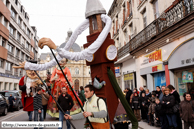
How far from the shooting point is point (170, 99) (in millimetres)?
5980

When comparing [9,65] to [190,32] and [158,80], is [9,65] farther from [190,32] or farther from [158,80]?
[190,32]

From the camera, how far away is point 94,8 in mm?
3117

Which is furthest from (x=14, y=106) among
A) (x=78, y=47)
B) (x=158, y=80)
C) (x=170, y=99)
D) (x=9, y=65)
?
(x=78, y=47)

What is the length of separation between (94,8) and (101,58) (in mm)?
960

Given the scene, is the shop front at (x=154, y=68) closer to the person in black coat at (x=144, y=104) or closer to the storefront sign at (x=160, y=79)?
the storefront sign at (x=160, y=79)

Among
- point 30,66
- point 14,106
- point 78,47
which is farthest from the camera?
point 78,47

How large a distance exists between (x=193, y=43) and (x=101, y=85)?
7.08m

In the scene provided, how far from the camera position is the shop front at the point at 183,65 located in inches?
330

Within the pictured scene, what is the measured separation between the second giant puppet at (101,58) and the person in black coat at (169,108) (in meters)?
3.75

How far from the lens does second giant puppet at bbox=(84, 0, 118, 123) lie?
2.94 metres

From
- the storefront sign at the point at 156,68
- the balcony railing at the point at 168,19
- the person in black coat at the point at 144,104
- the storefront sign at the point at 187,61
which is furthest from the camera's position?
the storefront sign at the point at 156,68

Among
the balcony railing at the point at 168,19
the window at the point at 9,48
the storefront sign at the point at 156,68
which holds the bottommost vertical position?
the storefront sign at the point at 156,68

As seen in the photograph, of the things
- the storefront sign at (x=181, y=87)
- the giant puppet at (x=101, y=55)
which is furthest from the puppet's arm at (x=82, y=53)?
the storefront sign at (x=181, y=87)

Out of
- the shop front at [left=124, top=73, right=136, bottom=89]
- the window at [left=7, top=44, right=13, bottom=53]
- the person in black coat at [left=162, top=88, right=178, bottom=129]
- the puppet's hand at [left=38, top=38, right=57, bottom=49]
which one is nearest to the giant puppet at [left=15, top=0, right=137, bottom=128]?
the puppet's hand at [left=38, top=38, right=57, bottom=49]
